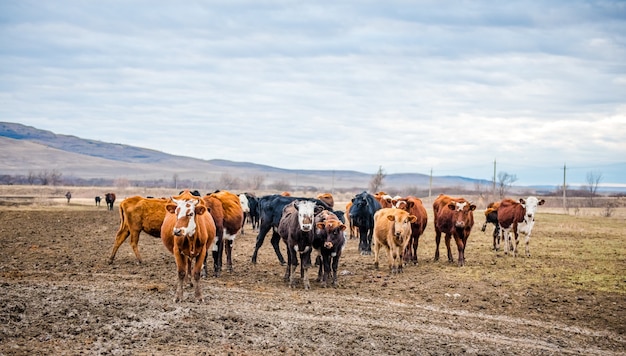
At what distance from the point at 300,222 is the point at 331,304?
7.93ft

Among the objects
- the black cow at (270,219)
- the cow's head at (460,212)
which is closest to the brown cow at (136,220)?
the black cow at (270,219)

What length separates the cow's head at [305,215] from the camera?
1323 centimetres

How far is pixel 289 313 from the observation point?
10.7 meters

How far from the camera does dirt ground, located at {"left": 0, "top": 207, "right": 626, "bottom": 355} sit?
8.73 meters

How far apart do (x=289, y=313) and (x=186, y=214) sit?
2673 mm

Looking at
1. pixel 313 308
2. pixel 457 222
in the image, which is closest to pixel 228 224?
pixel 313 308

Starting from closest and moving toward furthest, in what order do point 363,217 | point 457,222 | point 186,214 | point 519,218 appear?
point 186,214, point 457,222, point 519,218, point 363,217

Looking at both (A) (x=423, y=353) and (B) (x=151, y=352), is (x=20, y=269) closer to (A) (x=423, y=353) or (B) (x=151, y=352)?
(B) (x=151, y=352)

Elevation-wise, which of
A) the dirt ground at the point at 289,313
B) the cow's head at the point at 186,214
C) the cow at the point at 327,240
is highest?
the cow's head at the point at 186,214

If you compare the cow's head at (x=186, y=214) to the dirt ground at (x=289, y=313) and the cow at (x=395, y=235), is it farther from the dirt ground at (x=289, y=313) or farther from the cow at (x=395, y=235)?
the cow at (x=395, y=235)

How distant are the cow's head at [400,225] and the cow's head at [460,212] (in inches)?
62.3

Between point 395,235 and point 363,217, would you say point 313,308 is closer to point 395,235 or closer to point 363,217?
point 395,235

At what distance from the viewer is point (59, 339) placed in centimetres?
835

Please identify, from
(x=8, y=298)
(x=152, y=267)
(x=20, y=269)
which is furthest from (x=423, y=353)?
(x=20, y=269)
